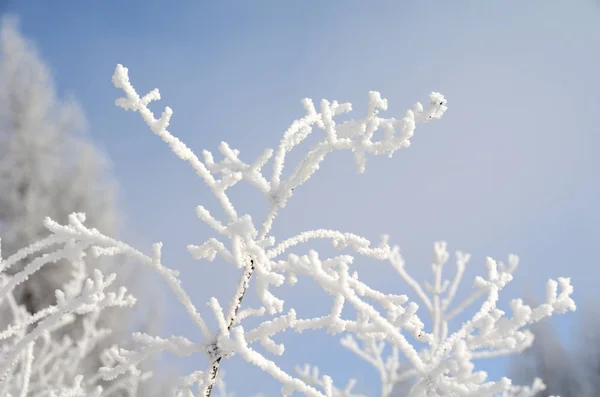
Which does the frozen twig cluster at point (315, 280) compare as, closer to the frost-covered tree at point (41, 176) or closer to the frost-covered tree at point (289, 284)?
the frost-covered tree at point (289, 284)

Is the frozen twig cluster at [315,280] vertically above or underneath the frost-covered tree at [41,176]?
underneath

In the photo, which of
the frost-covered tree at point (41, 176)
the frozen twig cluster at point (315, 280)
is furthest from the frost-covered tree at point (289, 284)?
the frost-covered tree at point (41, 176)

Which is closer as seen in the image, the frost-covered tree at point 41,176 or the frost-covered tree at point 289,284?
the frost-covered tree at point 289,284

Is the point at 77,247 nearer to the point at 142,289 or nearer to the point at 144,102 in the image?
the point at 144,102

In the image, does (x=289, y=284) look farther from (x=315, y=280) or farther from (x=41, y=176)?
(x=41, y=176)

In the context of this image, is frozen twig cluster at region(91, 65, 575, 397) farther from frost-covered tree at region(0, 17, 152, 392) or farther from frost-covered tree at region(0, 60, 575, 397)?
frost-covered tree at region(0, 17, 152, 392)

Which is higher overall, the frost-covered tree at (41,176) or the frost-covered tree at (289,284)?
the frost-covered tree at (41,176)

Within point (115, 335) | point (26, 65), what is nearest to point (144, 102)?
point (115, 335)

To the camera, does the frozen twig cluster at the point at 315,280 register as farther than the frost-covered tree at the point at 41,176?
No
